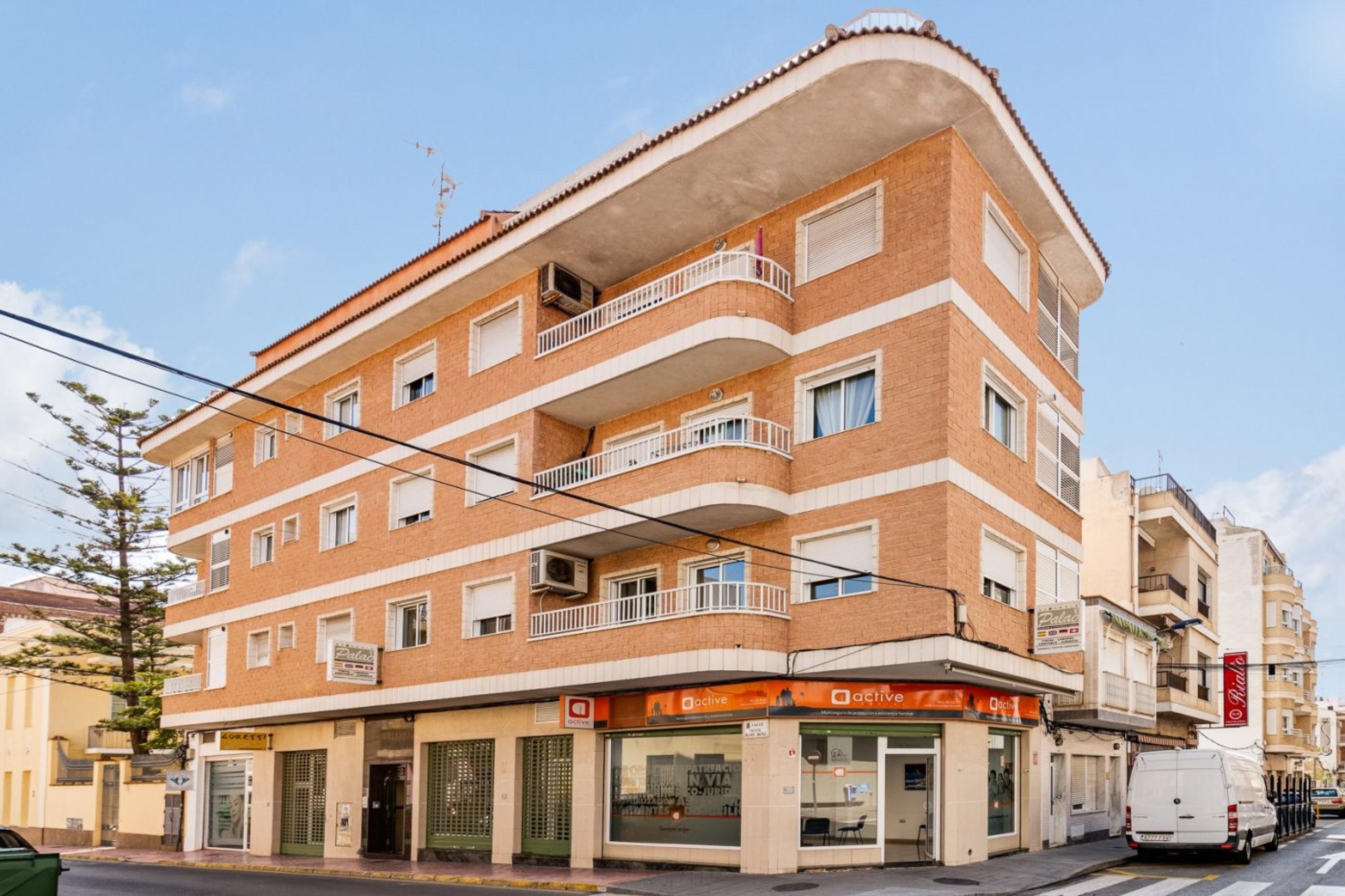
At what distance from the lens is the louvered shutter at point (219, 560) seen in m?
31.3

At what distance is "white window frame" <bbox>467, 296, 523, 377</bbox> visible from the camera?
2352 cm

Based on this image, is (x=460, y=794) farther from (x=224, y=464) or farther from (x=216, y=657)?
(x=224, y=464)

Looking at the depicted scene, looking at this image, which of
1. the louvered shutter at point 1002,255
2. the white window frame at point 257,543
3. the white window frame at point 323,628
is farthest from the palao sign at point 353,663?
the louvered shutter at point 1002,255

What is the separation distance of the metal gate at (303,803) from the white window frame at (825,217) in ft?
56.5

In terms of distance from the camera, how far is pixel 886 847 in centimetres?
1877

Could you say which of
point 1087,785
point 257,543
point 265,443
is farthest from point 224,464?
point 1087,785

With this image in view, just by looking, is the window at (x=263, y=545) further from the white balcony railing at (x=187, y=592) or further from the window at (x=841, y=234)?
the window at (x=841, y=234)

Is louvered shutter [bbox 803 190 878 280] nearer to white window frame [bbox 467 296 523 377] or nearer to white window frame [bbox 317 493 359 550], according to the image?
white window frame [bbox 467 296 523 377]

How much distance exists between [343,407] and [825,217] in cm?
1409

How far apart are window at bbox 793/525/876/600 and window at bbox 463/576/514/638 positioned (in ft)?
20.8

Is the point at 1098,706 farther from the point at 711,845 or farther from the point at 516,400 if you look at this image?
the point at 516,400

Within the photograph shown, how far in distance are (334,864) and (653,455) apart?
11886 mm

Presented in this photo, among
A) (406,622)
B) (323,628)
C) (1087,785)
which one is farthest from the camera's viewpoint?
(323,628)

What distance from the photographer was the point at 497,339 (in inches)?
956
